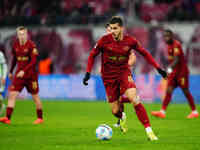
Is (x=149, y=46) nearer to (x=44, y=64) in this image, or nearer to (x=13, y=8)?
(x=44, y=64)

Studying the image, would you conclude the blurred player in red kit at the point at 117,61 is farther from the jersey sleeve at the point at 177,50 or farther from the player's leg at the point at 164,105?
the player's leg at the point at 164,105

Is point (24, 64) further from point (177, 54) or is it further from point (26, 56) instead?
point (177, 54)

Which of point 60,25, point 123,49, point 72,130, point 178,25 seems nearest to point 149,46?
point 178,25

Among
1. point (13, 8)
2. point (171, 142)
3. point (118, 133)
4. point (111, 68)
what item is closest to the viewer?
point (171, 142)

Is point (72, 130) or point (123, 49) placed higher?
point (123, 49)

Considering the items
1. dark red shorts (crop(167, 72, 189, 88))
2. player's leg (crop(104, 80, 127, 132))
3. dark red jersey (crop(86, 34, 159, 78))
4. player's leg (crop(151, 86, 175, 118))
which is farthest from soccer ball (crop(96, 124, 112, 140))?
dark red shorts (crop(167, 72, 189, 88))

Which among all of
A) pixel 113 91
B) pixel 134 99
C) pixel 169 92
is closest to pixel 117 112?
pixel 113 91

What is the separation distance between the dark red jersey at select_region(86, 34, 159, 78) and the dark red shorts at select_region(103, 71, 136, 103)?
12 centimetres

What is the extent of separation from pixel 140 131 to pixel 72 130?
1600 millimetres

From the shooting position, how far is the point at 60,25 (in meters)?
30.8

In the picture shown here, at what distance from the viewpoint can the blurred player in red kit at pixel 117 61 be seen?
9688mm

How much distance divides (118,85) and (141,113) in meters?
1.07

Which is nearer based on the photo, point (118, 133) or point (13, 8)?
point (118, 133)

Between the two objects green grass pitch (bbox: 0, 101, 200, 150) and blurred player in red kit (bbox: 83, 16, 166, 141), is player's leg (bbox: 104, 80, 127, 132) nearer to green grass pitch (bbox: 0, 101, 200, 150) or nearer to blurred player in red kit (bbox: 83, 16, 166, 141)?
blurred player in red kit (bbox: 83, 16, 166, 141)
